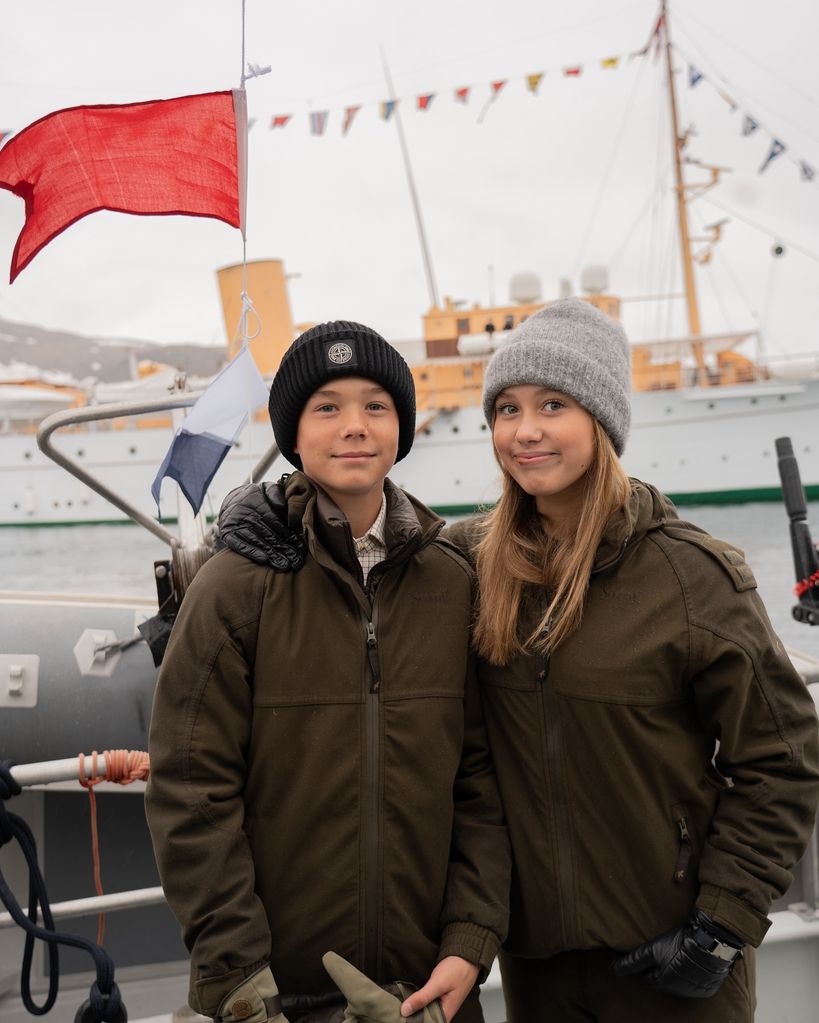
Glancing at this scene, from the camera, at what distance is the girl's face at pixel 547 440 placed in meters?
1.40

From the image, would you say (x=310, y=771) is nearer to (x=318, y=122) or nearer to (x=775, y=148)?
(x=318, y=122)

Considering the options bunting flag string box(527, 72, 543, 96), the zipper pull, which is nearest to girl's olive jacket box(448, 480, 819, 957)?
the zipper pull

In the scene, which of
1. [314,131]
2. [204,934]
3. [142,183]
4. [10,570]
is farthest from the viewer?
[10,570]

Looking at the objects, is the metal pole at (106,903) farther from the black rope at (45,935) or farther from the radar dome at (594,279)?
the radar dome at (594,279)

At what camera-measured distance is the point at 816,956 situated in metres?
2.21

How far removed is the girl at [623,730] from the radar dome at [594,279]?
21581 mm

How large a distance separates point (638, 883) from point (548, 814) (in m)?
0.19

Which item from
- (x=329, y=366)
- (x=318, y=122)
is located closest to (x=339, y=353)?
(x=329, y=366)

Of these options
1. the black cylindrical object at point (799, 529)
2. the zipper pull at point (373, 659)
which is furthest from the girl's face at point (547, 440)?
the black cylindrical object at point (799, 529)

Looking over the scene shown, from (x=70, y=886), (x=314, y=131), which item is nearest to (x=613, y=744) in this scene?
(x=70, y=886)

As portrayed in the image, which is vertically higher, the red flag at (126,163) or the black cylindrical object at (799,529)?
the red flag at (126,163)

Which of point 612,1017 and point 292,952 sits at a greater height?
point 292,952

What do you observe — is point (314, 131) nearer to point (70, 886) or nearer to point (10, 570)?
point (70, 886)

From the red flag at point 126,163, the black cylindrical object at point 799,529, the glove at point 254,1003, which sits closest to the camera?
the glove at point 254,1003
